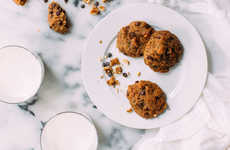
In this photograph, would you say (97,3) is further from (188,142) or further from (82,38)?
(188,142)

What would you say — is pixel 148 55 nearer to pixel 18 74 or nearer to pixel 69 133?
pixel 69 133

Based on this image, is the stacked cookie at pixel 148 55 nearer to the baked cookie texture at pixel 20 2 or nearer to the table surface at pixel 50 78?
the table surface at pixel 50 78

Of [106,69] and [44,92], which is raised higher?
[106,69]

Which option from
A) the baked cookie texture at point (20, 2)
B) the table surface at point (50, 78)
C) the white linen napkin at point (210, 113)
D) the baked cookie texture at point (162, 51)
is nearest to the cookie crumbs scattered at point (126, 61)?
the baked cookie texture at point (162, 51)

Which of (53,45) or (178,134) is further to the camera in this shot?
(53,45)

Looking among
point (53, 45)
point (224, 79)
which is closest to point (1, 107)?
point (53, 45)

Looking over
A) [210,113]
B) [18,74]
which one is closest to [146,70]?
[210,113]

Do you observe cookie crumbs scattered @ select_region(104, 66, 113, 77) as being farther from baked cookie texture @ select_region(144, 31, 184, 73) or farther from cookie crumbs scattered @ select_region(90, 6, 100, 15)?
cookie crumbs scattered @ select_region(90, 6, 100, 15)

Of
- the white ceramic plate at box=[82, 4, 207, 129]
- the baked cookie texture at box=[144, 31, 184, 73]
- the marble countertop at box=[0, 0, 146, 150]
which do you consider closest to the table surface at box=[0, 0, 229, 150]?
the marble countertop at box=[0, 0, 146, 150]
